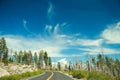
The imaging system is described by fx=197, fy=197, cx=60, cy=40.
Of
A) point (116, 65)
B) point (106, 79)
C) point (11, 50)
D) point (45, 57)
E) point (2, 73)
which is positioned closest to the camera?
point (106, 79)

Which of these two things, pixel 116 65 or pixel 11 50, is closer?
pixel 116 65

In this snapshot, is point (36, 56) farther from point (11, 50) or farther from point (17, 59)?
point (11, 50)

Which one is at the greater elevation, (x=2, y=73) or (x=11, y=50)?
(x=11, y=50)

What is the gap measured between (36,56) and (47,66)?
12767 mm

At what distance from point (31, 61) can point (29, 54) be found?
19.4 ft

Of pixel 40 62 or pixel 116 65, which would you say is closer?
pixel 116 65

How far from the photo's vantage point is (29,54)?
524ft

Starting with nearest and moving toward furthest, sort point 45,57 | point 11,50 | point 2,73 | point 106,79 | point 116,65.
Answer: point 106,79 < point 2,73 < point 116,65 < point 11,50 < point 45,57

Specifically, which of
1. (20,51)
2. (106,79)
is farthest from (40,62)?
(106,79)

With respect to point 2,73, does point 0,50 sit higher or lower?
higher

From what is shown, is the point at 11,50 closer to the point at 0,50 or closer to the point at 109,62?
the point at 0,50

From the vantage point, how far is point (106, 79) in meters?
23.9

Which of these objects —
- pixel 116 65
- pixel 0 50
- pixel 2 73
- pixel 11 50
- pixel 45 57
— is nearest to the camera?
pixel 2 73

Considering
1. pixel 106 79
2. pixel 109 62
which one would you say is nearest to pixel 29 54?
pixel 109 62
